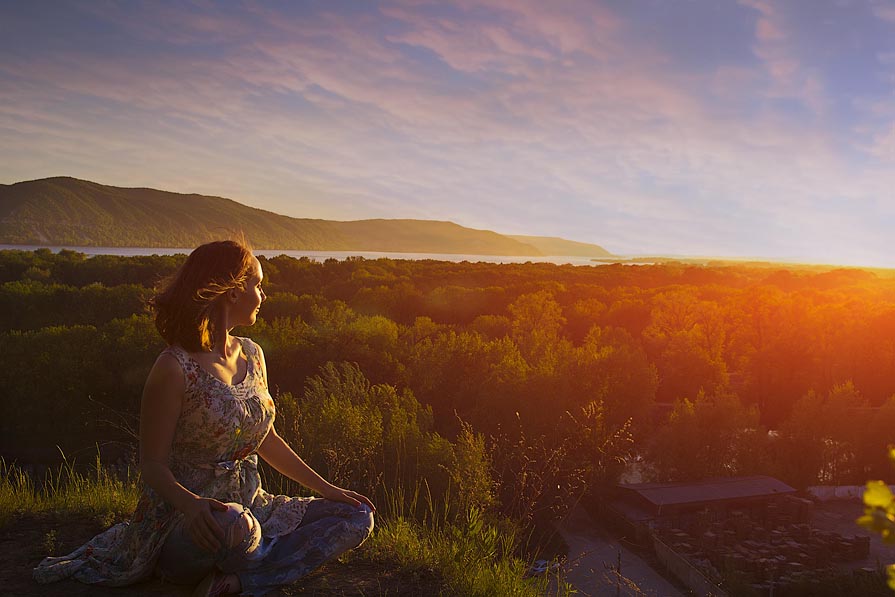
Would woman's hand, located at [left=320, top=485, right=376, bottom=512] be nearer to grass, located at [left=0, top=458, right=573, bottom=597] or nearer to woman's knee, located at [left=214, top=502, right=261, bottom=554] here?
woman's knee, located at [left=214, top=502, right=261, bottom=554]

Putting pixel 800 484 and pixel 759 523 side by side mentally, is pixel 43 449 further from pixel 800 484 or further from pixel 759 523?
pixel 800 484

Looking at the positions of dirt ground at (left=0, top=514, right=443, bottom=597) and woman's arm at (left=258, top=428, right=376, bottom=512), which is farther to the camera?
woman's arm at (left=258, top=428, right=376, bottom=512)

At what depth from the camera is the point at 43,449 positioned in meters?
17.0

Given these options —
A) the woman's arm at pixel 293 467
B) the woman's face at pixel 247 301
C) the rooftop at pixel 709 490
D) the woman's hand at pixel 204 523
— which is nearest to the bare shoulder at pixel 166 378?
the woman's face at pixel 247 301

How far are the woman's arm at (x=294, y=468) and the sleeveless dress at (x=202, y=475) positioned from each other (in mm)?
135

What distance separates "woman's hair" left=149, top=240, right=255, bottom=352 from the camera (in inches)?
112

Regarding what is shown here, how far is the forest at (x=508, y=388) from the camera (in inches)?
510

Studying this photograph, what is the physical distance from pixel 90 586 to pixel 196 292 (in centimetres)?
177

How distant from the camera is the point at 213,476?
9.98 ft

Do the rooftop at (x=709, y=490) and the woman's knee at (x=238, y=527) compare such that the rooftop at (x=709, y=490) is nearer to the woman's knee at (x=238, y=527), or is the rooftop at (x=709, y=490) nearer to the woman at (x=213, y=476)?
the woman at (x=213, y=476)

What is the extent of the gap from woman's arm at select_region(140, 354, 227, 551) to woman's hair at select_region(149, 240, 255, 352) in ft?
0.46

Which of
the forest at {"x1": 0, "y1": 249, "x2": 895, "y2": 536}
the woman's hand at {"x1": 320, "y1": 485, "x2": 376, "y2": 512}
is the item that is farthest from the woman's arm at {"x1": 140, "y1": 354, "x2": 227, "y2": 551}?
the forest at {"x1": 0, "y1": 249, "x2": 895, "y2": 536}

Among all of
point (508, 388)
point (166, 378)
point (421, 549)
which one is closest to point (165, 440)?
point (166, 378)

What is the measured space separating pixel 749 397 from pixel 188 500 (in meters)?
34.0
